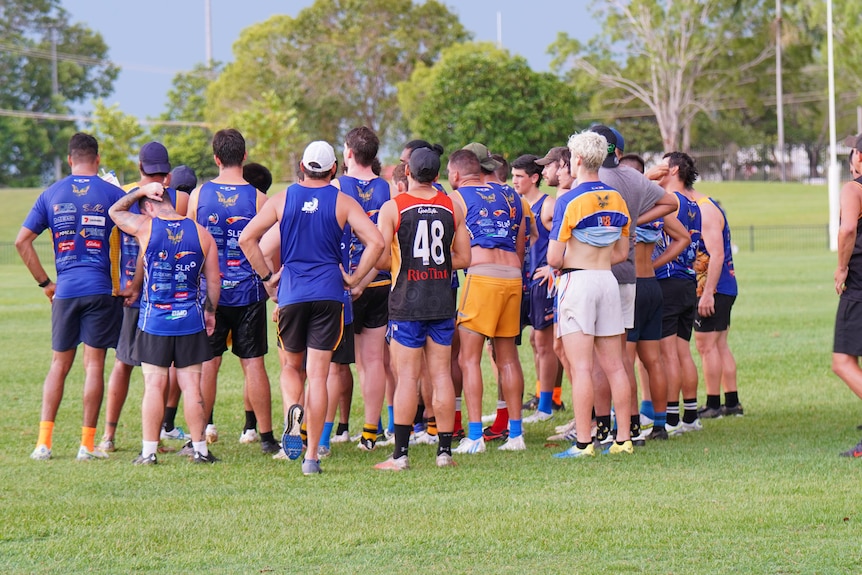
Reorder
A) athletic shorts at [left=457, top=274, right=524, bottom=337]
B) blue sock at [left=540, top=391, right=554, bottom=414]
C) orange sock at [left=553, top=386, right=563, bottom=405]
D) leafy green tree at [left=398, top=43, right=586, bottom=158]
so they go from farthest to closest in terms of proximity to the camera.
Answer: leafy green tree at [left=398, top=43, right=586, bottom=158] < orange sock at [left=553, top=386, right=563, bottom=405] < blue sock at [left=540, top=391, right=554, bottom=414] < athletic shorts at [left=457, top=274, right=524, bottom=337]

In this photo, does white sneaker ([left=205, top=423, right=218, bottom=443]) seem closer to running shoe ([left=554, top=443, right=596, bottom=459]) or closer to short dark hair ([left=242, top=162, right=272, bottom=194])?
short dark hair ([left=242, top=162, right=272, bottom=194])

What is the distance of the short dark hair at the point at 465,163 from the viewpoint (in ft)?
28.2

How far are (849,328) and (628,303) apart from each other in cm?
154

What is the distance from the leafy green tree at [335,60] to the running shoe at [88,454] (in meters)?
62.6

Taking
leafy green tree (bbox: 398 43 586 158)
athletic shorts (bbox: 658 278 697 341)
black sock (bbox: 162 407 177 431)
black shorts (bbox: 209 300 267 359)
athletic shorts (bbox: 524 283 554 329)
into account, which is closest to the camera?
black shorts (bbox: 209 300 267 359)

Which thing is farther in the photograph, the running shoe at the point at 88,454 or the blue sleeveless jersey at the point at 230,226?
the blue sleeveless jersey at the point at 230,226

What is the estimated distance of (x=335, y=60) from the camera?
233 feet

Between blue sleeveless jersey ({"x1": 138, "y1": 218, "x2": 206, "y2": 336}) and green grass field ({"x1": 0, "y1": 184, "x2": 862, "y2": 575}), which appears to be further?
blue sleeveless jersey ({"x1": 138, "y1": 218, "x2": 206, "y2": 336})

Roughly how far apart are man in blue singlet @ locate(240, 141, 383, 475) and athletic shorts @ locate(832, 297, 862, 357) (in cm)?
330

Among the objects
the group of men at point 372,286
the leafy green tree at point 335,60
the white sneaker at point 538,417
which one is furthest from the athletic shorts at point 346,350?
the leafy green tree at point 335,60

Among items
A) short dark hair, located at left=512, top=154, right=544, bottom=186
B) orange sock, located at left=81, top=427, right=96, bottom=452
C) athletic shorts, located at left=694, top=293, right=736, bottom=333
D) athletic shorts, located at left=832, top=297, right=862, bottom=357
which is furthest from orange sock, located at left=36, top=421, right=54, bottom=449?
athletic shorts, located at left=832, top=297, right=862, bottom=357

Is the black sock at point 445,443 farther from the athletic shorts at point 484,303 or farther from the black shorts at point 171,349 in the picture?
the black shorts at point 171,349

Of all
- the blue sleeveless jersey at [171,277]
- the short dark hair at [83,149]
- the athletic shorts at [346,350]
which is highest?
the short dark hair at [83,149]

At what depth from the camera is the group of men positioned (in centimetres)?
779
